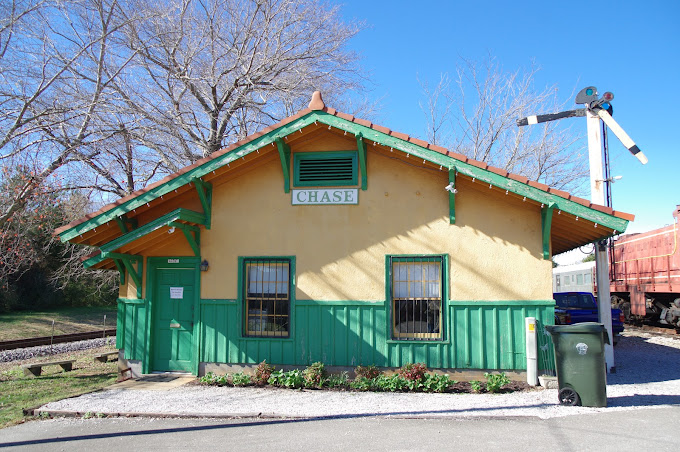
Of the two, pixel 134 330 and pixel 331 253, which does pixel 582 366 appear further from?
pixel 134 330

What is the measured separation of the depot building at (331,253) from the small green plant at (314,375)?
441mm

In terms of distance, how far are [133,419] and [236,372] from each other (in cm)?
252

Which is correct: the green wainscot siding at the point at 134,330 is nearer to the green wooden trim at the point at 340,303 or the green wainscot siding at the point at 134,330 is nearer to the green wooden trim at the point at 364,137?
the green wooden trim at the point at 364,137

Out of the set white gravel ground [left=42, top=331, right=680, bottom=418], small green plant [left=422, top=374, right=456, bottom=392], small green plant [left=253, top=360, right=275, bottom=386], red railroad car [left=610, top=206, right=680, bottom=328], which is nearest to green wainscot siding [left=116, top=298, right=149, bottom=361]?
white gravel ground [left=42, top=331, right=680, bottom=418]

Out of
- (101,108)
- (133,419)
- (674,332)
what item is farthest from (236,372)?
(674,332)

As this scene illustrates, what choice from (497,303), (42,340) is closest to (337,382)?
(497,303)

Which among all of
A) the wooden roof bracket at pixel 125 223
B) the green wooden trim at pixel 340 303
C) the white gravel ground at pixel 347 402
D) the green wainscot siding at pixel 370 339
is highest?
→ the wooden roof bracket at pixel 125 223

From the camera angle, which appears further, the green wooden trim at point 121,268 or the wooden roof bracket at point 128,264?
the green wooden trim at point 121,268

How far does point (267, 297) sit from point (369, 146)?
11.5 feet

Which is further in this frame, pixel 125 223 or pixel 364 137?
pixel 125 223

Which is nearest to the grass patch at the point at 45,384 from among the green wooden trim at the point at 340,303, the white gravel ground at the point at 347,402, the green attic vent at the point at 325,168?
the white gravel ground at the point at 347,402

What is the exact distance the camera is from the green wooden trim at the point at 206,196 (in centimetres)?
912

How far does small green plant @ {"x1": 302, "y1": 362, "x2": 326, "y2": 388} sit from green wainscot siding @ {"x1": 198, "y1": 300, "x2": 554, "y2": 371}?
44 cm

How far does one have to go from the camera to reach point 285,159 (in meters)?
9.14
